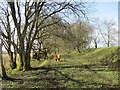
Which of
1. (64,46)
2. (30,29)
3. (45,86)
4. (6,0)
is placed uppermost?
(6,0)

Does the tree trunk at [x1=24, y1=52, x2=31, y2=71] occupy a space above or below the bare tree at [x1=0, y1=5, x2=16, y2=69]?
below

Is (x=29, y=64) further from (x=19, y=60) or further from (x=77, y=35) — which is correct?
(x=77, y=35)

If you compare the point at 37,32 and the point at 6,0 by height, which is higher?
the point at 6,0

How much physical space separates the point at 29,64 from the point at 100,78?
9.75 ft

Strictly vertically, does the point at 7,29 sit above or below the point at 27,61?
above

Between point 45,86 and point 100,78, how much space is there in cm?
143

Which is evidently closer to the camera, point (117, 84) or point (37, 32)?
point (117, 84)

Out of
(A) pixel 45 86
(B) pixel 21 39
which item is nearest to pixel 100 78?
(A) pixel 45 86

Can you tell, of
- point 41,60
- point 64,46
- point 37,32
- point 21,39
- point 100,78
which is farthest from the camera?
point 41,60

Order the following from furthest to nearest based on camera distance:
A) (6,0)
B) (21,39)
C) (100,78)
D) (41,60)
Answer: (41,60) < (21,39) < (6,0) < (100,78)

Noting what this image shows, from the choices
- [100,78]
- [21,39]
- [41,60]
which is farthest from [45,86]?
[41,60]

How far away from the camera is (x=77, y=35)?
777 centimetres

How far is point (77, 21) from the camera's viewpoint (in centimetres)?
700

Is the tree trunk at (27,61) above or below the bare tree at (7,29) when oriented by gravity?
below
